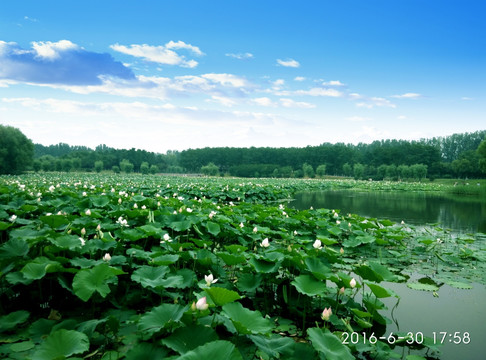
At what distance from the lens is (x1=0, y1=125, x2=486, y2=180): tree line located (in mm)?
61906

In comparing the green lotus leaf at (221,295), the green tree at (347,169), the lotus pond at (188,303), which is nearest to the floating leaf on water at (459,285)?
the lotus pond at (188,303)

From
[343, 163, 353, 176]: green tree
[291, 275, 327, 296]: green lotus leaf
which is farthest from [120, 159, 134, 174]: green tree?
[291, 275, 327, 296]: green lotus leaf

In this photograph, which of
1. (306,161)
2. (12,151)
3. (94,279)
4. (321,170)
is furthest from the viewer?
(306,161)

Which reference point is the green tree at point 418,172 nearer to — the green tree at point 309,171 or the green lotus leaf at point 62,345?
the green tree at point 309,171

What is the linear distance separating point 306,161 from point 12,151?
61063 mm

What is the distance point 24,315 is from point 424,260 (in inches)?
218

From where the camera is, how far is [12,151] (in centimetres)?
4162

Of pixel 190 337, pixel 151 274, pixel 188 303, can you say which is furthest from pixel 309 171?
pixel 190 337

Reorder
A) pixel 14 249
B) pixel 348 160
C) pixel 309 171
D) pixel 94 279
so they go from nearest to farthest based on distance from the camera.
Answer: pixel 94 279
pixel 14 249
pixel 309 171
pixel 348 160

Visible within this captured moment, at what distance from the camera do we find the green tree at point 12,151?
4081 cm

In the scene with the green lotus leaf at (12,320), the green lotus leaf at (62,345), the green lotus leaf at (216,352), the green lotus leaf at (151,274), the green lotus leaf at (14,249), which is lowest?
the green lotus leaf at (12,320)

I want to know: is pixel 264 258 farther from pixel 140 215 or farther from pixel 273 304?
pixel 140 215

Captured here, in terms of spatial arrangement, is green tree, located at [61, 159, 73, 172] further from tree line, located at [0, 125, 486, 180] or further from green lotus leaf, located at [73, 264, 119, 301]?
green lotus leaf, located at [73, 264, 119, 301]

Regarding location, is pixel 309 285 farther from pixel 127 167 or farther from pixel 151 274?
pixel 127 167
